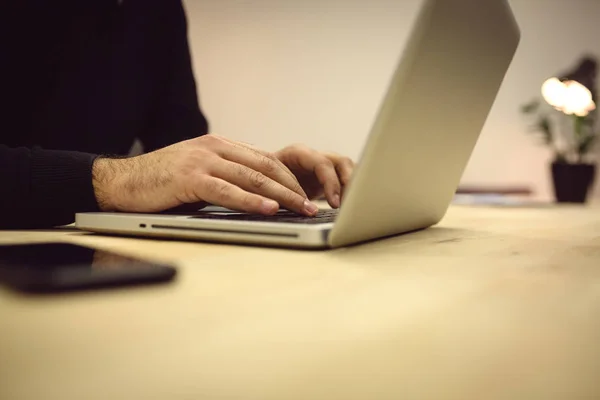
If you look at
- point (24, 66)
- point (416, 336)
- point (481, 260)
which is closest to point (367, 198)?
point (481, 260)

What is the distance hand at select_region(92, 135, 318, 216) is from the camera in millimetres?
719

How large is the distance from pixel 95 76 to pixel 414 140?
128 centimetres

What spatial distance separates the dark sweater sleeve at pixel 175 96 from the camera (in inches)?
67.0

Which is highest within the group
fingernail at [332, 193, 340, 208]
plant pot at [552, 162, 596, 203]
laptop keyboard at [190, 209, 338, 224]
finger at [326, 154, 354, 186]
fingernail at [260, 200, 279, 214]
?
finger at [326, 154, 354, 186]

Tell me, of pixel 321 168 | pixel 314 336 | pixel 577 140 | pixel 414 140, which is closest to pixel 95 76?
pixel 321 168

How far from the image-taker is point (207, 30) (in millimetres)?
2498

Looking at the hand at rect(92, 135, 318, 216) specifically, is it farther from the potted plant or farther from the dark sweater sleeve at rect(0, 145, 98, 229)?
the potted plant

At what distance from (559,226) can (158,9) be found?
4.49 ft

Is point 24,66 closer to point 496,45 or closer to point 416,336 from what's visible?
point 496,45

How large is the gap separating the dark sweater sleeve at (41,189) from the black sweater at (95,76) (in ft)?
1.25

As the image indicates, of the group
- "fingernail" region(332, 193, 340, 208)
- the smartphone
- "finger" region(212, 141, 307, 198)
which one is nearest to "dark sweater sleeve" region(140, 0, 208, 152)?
"fingernail" region(332, 193, 340, 208)

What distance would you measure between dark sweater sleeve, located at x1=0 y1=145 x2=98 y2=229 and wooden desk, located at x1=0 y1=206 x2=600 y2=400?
1.42 feet

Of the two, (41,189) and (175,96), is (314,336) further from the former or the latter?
(175,96)

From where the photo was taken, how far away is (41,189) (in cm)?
78
